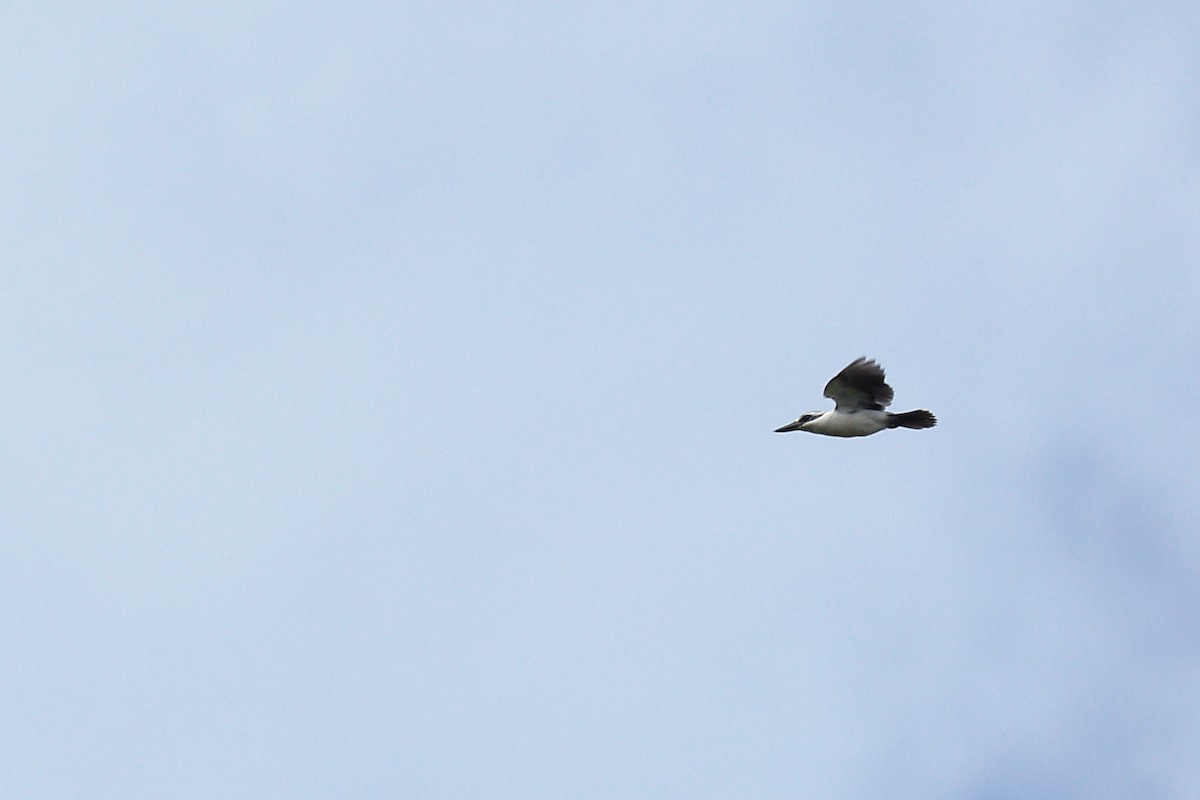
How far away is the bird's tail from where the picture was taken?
137 ft

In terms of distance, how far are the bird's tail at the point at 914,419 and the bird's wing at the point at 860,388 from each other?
0.37 metres

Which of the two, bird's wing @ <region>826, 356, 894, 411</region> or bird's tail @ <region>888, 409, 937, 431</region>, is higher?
bird's wing @ <region>826, 356, 894, 411</region>

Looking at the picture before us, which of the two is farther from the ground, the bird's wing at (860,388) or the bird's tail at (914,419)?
the bird's wing at (860,388)

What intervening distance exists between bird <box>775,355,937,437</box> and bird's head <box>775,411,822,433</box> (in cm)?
26

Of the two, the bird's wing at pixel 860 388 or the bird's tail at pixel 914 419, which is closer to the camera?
the bird's wing at pixel 860 388

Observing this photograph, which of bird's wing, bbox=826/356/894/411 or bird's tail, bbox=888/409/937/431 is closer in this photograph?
bird's wing, bbox=826/356/894/411

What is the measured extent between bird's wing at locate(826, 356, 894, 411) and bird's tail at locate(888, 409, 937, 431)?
1.23ft

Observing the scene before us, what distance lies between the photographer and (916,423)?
41.8m

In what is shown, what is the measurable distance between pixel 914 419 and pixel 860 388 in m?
1.55

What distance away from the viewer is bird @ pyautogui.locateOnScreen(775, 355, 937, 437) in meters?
40.9

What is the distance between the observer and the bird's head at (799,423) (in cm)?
4284

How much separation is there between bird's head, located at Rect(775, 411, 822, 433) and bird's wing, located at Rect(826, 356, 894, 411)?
41.9 inches

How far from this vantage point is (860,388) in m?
41.2

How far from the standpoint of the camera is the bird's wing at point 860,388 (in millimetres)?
40469
